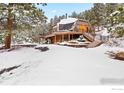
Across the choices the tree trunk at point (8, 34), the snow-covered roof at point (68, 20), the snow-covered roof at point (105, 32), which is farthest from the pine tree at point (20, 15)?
the snow-covered roof at point (105, 32)

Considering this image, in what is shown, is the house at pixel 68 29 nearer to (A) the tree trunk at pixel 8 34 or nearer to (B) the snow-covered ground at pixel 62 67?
(B) the snow-covered ground at pixel 62 67

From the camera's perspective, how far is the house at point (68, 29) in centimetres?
352

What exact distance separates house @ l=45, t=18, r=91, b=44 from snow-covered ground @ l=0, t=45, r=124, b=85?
118 mm

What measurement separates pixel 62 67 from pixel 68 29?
45 centimetres

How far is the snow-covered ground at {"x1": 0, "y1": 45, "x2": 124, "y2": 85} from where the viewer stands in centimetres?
333

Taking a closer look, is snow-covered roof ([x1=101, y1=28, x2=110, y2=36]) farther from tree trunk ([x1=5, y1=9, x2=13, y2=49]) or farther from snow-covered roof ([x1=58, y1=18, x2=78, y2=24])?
tree trunk ([x1=5, y1=9, x2=13, y2=49])

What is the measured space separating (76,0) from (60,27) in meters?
0.36

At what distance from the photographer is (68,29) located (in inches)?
140

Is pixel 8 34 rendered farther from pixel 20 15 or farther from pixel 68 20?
pixel 68 20

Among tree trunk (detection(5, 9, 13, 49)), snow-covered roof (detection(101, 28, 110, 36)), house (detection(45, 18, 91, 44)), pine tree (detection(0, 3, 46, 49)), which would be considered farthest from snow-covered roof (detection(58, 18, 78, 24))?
tree trunk (detection(5, 9, 13, 49))

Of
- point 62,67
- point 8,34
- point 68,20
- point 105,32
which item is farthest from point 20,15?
point 105,32

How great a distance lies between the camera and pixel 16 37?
361 cm
